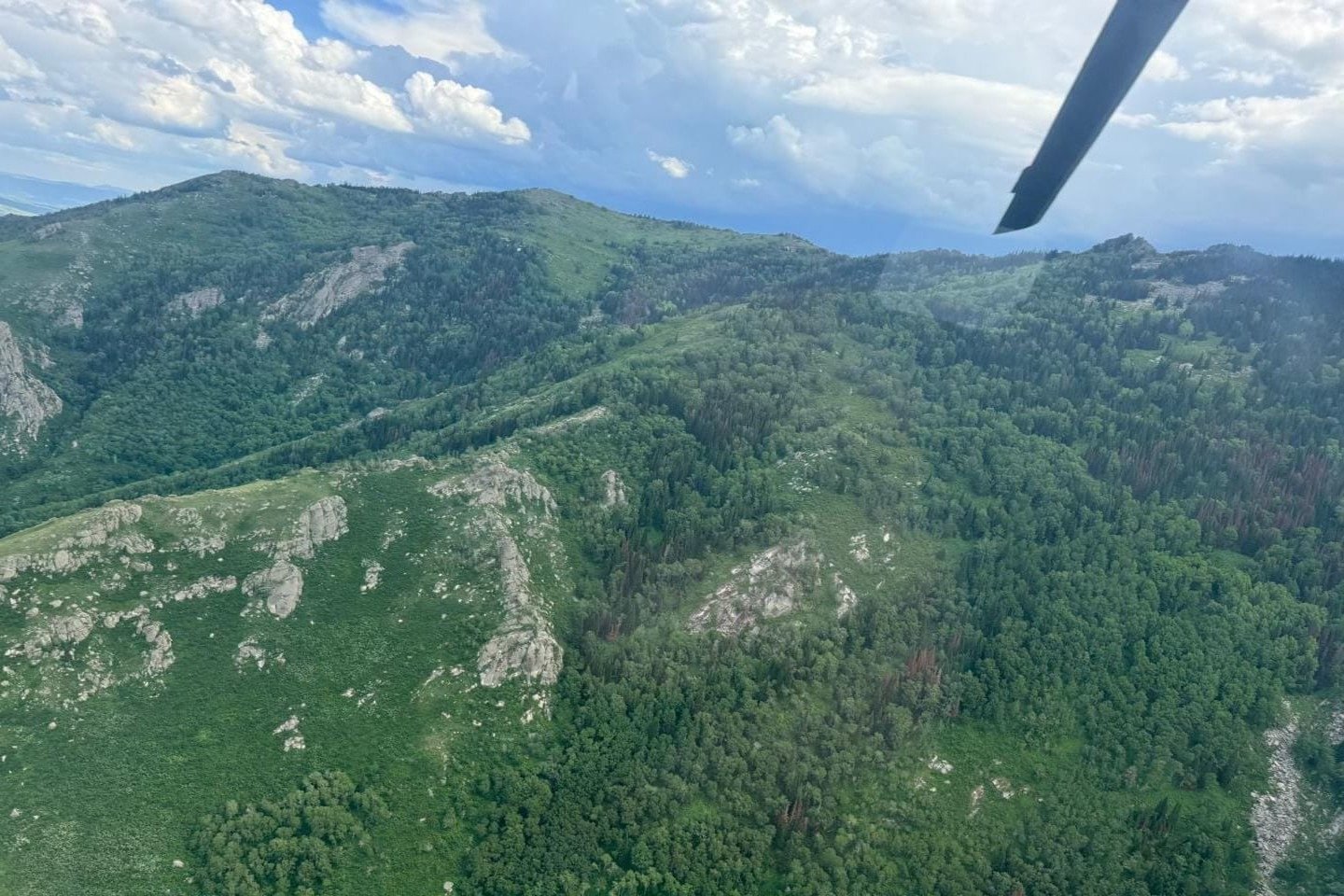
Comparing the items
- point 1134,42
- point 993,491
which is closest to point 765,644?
point 993,491

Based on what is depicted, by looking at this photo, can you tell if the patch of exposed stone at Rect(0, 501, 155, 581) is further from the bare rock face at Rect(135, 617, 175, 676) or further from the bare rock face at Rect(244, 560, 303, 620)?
the bare rock face at Rect(244, 560, 303, 620)

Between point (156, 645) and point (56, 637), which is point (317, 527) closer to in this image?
point (156, 645)

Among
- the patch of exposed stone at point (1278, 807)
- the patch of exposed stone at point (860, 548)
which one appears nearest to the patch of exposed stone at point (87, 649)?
the patch of exposed stone at point (860, 548)

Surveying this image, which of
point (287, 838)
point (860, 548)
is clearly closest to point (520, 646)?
point (287, 838)

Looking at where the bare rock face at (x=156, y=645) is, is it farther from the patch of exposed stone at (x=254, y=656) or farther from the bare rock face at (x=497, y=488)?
the bare rock face at (x=497, y=488)

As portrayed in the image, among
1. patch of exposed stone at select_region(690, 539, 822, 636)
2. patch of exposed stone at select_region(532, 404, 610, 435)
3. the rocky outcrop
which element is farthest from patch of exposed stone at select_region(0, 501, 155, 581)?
patch of exposed stone at select_region(690, 539, 822, 636)

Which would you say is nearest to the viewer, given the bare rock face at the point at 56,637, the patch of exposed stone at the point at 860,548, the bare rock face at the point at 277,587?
the bare rock face at the point at 56,637
